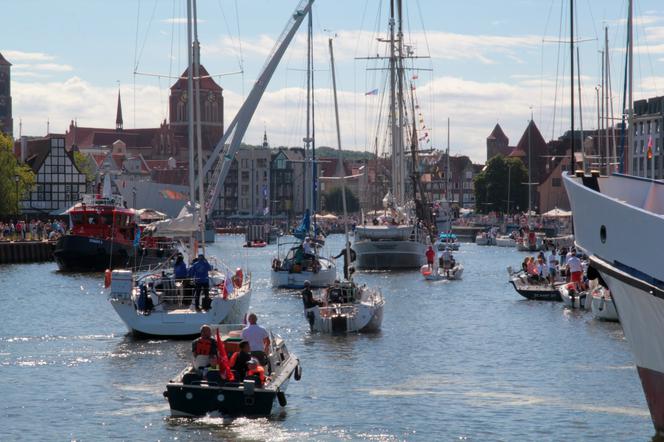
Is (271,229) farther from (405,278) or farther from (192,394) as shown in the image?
(192,394)

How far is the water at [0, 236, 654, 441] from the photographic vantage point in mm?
27188

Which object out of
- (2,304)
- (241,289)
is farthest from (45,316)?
(241,289)

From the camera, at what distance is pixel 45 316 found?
5347 cm

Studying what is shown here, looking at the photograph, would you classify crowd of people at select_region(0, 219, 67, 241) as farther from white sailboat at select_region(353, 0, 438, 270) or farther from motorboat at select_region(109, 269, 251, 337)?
motorboat at select_region(109, 269, 251, 337)

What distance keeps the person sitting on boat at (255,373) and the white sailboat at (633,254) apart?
7.19 metres

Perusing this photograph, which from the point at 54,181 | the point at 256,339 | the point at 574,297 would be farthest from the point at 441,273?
the point at 54,181

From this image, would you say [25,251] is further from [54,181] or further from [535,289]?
[54,181]

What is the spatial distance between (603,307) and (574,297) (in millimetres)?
5500

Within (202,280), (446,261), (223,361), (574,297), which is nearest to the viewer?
(223,361)

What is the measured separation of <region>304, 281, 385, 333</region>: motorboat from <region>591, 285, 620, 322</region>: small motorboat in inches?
306

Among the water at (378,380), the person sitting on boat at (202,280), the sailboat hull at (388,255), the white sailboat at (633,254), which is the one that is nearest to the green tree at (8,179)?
the sailboat hull at (388,255)

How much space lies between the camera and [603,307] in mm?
45938

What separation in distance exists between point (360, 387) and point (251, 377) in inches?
242

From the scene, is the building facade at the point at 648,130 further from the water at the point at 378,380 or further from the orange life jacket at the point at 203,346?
the orange life jacket at the point at 203,346
